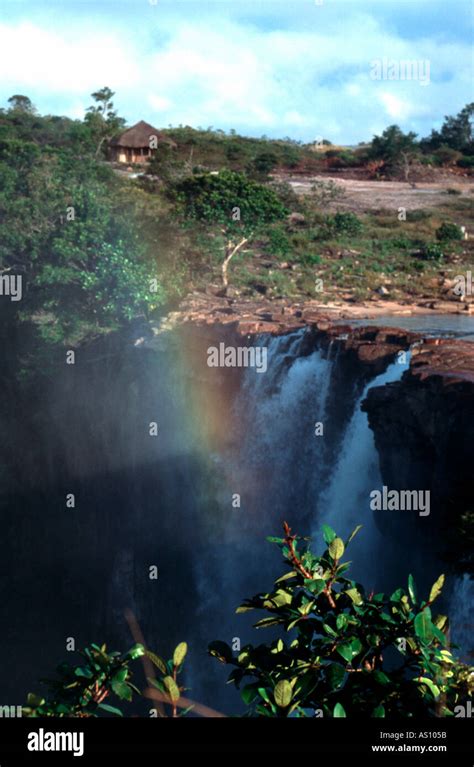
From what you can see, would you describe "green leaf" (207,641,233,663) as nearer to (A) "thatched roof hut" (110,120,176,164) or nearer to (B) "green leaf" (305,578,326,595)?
(B) "green leaf" (305,578,326,595)

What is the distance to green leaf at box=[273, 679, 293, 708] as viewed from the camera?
3.47 metres

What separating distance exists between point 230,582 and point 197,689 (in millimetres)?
2113

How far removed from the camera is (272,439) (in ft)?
56.3

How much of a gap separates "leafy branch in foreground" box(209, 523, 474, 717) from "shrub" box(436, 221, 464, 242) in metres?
27.1

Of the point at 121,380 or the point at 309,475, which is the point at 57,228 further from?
the point at 309,475

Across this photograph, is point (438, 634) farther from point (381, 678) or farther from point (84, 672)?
point (84, 672)

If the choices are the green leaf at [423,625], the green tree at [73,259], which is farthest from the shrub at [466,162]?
the green leaf at [423,625]

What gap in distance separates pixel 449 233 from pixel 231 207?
871 cm

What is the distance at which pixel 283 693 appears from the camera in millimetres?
3480

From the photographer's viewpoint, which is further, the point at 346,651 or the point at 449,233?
the point at 449,233

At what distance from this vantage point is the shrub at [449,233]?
97.4 ft

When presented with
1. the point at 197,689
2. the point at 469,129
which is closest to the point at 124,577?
the point at 197,689

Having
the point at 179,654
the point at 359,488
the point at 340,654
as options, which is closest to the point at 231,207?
the point at 359,488

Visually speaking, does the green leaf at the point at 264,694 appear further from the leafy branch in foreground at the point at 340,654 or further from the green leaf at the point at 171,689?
the green leaf at the point at 171,689
